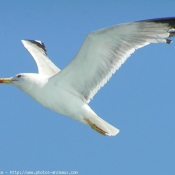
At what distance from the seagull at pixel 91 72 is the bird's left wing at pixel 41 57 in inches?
22.3

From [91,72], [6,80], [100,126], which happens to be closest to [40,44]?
[6,80]

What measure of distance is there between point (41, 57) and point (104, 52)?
2100mm

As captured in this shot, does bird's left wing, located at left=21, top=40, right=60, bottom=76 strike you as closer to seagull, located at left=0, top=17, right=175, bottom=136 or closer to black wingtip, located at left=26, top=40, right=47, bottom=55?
black wingtip, located at left=26, top=40, right=47, bottom=55

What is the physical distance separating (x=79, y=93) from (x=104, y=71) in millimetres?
494

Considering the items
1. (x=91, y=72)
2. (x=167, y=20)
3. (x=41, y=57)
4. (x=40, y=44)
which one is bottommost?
(x=91, y=72)

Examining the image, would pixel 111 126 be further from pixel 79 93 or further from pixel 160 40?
pixel 160 40

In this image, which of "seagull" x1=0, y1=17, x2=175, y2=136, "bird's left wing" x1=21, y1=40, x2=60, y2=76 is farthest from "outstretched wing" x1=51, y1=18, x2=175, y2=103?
"bird's left wing" x1=21, y1=40, x2=60, y2=76

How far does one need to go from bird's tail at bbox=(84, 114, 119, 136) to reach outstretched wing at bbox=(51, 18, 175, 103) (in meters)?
0.33

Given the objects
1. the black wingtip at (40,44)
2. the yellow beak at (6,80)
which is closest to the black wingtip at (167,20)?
the yellow beak at (6,80)

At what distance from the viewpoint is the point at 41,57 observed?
1021 cm

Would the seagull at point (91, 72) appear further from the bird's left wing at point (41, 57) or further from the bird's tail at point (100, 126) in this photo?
the bird's left wing at point (41, 57)

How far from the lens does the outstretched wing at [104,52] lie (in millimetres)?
7961

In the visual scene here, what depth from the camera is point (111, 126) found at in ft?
28.2

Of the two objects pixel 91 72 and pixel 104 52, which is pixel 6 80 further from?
pixel 104 52
